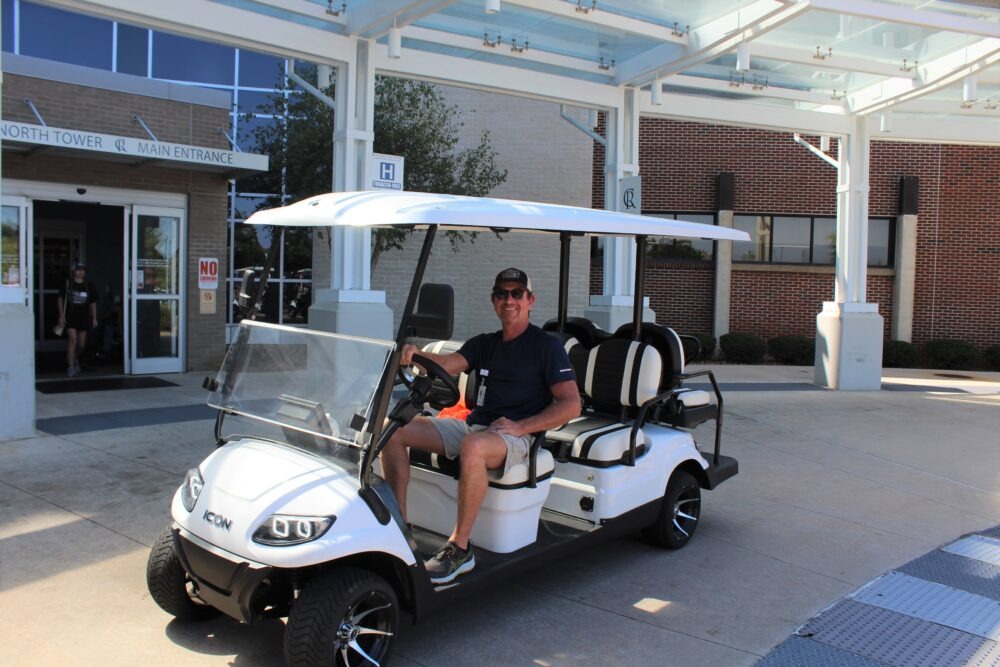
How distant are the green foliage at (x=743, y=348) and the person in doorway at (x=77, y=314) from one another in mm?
11376

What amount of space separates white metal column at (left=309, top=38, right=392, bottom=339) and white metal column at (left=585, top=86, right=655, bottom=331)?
309 cm

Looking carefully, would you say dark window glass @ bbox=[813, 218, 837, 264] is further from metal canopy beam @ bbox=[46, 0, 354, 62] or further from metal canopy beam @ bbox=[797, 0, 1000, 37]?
metal canopy beam @ bbox=[46, 0, 354, 62]

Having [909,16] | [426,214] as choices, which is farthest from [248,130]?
[426,214]

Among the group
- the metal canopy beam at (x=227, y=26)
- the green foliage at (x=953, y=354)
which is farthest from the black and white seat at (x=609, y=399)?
the green foliage at (x=953, y=354)

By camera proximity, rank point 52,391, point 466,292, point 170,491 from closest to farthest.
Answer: point 170,491 < point 52,391 < point 466,292

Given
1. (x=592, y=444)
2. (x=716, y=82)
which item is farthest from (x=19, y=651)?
(x=716, y=82)

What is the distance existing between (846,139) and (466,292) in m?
7.49

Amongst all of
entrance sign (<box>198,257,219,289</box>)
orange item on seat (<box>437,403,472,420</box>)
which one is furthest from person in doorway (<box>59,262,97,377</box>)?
orange item on seat (<box>437,403,472,420</box>)

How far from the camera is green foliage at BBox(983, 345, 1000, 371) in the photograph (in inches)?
676

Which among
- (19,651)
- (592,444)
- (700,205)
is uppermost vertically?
(700,205)

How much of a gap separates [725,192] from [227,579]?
51.6 feet

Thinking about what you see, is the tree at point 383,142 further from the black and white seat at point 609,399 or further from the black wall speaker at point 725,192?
the black and white seat at point 609,399

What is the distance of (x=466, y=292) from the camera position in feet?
55.5

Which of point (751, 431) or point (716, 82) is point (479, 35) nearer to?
point (716, 82)
